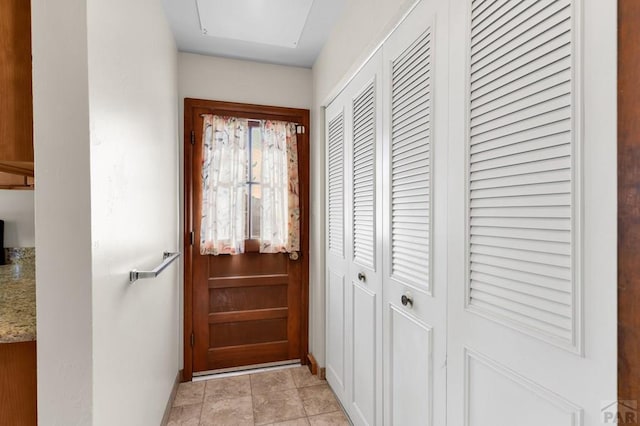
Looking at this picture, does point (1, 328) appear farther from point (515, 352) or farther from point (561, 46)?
point (561, 46)

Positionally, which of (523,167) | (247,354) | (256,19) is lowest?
(247,354)

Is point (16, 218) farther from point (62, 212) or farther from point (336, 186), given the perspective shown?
point (336, 186)

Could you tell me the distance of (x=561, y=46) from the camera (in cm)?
65

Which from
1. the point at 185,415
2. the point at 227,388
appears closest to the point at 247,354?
the point at 227,388

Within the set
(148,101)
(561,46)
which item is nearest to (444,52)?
(561,46)

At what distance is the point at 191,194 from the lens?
7.47 feet

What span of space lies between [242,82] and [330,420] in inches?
95.5

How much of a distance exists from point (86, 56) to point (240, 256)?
1753 mm

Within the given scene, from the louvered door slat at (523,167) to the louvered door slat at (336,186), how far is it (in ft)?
3.57

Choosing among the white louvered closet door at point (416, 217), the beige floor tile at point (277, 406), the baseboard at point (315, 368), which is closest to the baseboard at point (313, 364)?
the baseboard at point (315, 368)

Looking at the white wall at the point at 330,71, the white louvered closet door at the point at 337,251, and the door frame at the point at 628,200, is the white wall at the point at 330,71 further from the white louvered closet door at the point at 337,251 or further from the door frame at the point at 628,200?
the door frame at the point at 628,200

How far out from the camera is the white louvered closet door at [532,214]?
58 centimetres

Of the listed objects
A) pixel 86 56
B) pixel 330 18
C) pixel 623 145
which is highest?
pixel 330 18

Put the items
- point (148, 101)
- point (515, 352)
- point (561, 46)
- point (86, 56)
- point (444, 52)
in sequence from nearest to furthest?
point (561, 46) → point (515, 352) → point (86, 56) → point (444, 52) → point (148, 101)
